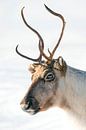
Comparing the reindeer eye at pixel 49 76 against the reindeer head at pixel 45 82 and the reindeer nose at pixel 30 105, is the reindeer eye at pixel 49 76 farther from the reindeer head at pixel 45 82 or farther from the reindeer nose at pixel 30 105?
the reindeer nose at pixel 30 105

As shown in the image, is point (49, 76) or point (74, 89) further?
point (74, 89)

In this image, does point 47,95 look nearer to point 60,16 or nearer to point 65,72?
point 65,72

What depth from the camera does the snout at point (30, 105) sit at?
1600cm

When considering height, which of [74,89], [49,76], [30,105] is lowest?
[30,105]

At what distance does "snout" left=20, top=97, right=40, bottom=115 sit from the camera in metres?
16.0

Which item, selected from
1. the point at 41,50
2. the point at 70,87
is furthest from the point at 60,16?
the point at 70,87

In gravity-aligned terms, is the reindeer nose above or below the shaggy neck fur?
below

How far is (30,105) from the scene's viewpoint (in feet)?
52.8

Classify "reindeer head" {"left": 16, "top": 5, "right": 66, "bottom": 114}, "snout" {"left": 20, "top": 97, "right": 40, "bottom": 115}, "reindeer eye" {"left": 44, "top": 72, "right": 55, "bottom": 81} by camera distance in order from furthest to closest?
"reindeer eye" {"left": 44, "top": 72, "right": 55, "bottom": 81} → "reindeer head" {"left": 16, "top": 5, "right": 66, "bottom": 114} → "snout" {"left": 20, "top": 97, "right": 40, "bottom": 115}

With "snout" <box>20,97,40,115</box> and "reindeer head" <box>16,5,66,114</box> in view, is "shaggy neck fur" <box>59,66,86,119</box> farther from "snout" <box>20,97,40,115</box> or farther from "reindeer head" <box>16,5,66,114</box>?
"snout" <box>20,97,40,115</box>

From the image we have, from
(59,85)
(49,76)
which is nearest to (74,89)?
(59,85)

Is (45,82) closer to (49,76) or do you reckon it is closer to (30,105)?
(49,76)

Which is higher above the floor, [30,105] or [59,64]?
[59,64]

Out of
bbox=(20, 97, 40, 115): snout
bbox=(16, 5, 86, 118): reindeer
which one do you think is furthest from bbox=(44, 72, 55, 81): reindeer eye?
Answer: bbox=(20, 97, 40, 115): snout
